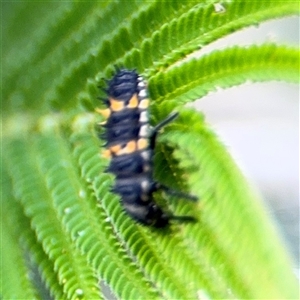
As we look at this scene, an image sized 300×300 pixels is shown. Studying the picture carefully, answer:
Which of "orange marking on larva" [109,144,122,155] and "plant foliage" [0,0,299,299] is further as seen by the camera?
"orange marking on larva" [109,144,122,155]

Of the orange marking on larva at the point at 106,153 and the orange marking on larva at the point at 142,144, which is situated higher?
the orange marking on larva at the point at 106,153

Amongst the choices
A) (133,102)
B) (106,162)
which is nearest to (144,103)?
(133,102)

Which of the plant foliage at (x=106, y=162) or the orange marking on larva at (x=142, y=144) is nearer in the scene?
the plant foliage at (x=106, y=162)

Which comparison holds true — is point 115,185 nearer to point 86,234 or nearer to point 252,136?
point 86,234

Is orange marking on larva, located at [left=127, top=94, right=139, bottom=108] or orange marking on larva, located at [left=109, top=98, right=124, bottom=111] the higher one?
orange marking on larva, located at [left=109, top=98, right=124, bottom=111]

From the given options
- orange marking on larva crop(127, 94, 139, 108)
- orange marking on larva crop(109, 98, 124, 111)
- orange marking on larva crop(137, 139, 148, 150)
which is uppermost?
orange marking on larva crop(109, 98, 124, 111)

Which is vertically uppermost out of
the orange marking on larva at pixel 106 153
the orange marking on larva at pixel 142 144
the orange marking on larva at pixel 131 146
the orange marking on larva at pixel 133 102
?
the orange marking on larva at pixel 133 102
